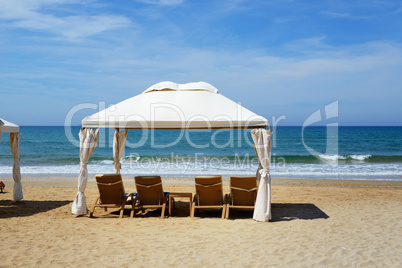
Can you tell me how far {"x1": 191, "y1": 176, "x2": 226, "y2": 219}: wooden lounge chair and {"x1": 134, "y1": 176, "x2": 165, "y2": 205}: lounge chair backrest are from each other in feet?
2.24

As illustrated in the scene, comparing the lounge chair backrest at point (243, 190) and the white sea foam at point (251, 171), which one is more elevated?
the lounge chair backrest at point (243, 190)

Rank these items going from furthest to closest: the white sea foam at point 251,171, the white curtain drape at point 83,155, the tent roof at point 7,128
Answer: the white sea foam at point 251,171, the tent roof at point 7,128, the white curtain drape at point 83,155

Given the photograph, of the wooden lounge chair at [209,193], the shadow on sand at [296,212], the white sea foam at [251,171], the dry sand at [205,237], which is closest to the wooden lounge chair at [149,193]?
the dry sand at [205,237]

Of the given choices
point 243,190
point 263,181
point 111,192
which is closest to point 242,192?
→ point 243,190

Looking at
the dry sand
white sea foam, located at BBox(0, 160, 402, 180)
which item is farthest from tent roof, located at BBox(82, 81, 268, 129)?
white sea foam, located at BBox(0, 160, 402, 180)

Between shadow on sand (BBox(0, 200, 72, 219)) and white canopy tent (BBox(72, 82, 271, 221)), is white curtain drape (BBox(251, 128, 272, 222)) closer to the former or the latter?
white canopy tent (BBox(72, 82, 271, 221))

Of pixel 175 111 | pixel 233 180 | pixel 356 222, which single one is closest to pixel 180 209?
pixel 233 180

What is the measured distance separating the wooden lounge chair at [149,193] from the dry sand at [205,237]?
0.26m

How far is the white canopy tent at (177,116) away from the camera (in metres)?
6.52

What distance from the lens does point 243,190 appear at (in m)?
6.64

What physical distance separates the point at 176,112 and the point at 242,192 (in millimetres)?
1915

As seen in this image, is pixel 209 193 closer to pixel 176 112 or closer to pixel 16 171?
pixel 176 112

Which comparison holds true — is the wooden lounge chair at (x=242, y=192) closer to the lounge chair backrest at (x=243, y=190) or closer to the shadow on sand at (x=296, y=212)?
the lounge chair backrest at (x=243, y=190)

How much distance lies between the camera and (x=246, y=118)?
664cm
